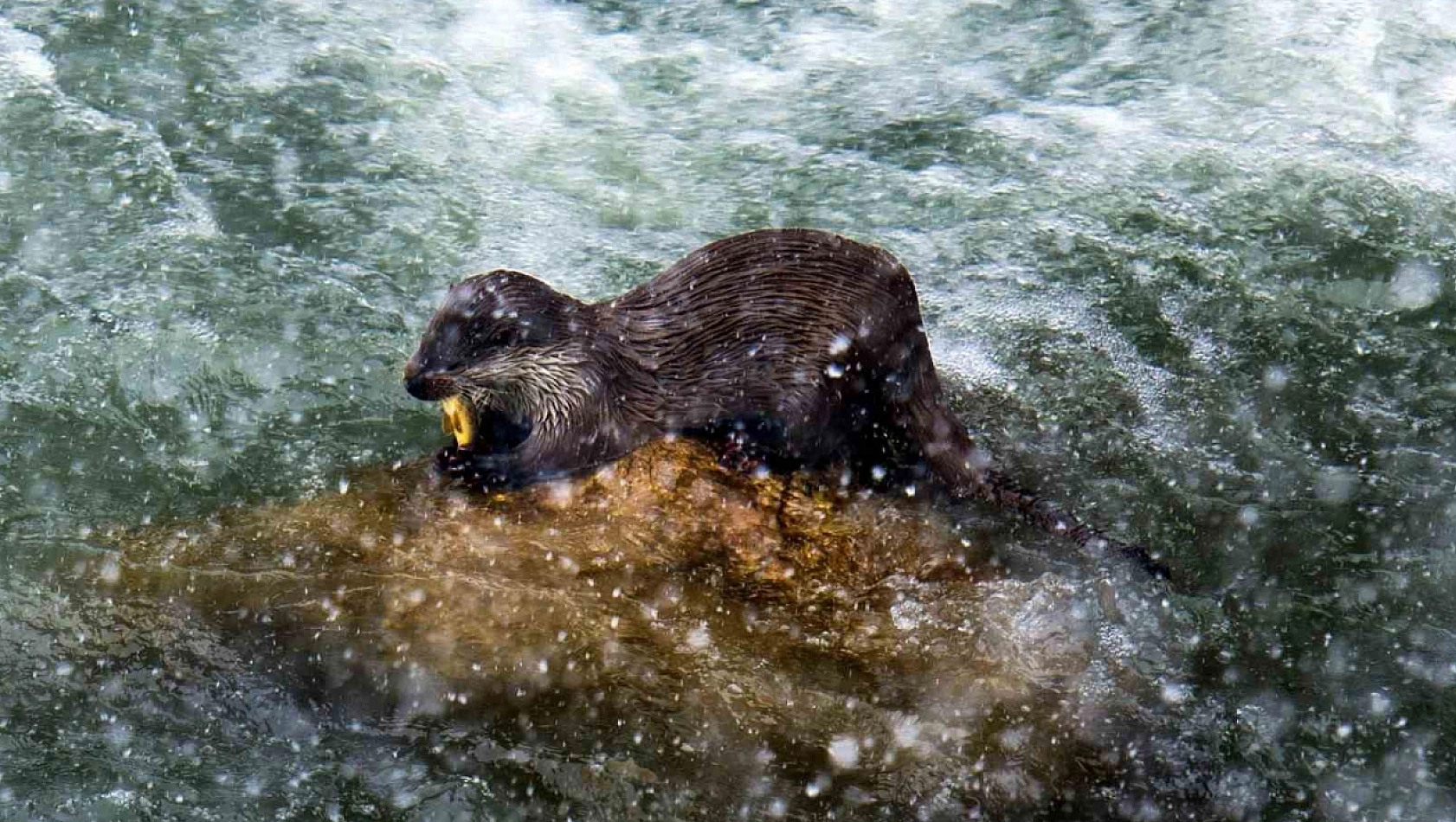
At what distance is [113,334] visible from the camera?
5.64 meters

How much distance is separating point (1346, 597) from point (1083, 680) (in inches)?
44.8

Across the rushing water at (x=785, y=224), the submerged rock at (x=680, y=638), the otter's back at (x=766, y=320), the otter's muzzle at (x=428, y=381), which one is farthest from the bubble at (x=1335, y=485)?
the otter's muzzle at (x=428, y=381)

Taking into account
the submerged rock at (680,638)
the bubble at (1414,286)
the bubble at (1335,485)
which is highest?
the submerged rock at (680,638)

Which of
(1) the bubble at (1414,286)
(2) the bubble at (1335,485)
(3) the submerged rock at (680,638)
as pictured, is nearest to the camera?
(3) the submerged rock at (680,638)

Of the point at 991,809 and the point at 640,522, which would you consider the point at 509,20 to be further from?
the point at 991,809

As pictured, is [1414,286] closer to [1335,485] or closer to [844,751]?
[1335,485]

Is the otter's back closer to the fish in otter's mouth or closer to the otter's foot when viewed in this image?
the otter's foot

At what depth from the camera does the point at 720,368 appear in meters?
4.41

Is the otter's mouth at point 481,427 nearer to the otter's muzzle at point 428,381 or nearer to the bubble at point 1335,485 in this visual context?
the otter's muzzle at point 428,381

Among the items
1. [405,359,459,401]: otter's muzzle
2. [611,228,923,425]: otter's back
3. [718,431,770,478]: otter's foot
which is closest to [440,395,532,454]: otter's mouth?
[405,359,459,401]: otter's muzzle

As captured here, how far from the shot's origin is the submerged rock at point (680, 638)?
386cm

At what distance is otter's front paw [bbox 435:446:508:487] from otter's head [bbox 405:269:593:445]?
185 mm

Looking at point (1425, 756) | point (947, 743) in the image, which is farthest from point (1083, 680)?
point (1425, 756)

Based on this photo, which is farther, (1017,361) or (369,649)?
(1017,361)
